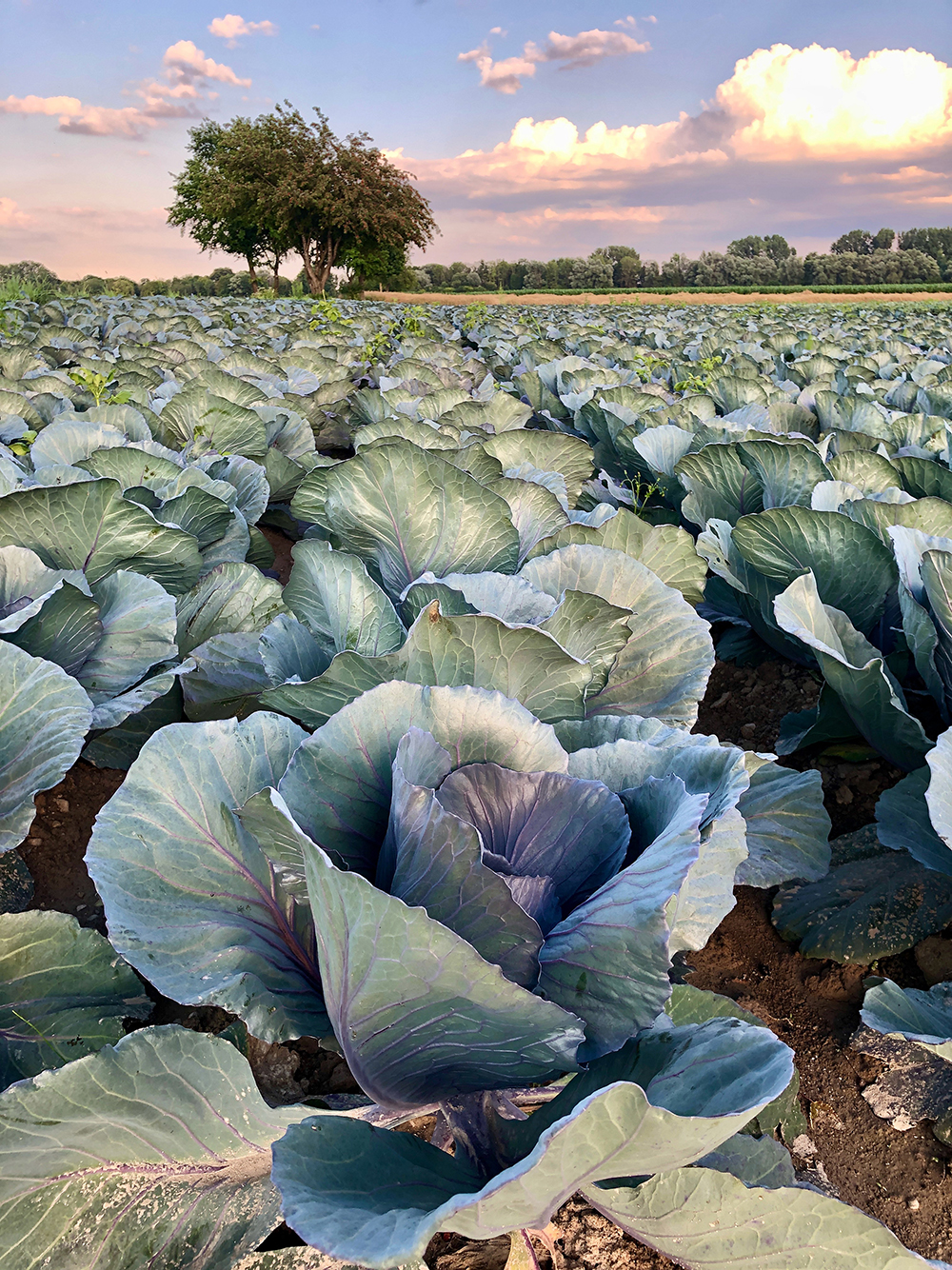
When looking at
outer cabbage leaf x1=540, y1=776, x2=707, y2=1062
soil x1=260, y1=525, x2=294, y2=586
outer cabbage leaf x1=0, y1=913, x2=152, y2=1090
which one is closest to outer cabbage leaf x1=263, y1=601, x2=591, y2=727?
outer cabbage leaf x1=540, y1=776, x2=707, y2=1062

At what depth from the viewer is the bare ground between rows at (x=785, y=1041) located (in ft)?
4.33

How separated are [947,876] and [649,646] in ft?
3.74

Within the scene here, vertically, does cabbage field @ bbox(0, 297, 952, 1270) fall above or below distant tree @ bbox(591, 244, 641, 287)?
below

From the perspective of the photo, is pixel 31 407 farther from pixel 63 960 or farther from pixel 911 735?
pixel 911 735

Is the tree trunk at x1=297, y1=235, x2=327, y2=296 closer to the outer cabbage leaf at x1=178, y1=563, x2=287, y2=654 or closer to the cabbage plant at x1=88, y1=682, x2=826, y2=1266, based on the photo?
the outer cabbage leaf at x1=178, y1=563, x2=287, y2=654

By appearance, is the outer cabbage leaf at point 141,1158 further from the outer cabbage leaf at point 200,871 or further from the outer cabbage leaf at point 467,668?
the outer cabbage leaf at point 467,668

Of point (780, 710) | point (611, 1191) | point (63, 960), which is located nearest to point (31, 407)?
point (63, 960)

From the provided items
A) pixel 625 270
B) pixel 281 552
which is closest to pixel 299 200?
pixel 625 270

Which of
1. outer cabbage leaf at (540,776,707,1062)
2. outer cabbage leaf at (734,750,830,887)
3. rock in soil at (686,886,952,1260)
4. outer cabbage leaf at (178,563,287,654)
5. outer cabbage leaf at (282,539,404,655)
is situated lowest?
rock in soil at (686,886,952,1260)

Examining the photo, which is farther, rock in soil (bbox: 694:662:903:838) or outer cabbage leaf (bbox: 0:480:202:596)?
rock in soil (bbox: 694:662:903:838)

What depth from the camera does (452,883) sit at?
0.90m

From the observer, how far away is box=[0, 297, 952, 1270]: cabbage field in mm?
899

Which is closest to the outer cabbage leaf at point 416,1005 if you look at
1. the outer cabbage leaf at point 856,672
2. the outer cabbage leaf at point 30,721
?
the outer cabbage leaf at point 30,721

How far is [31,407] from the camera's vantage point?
10.8ft
